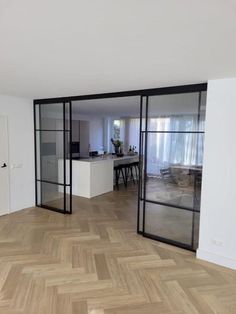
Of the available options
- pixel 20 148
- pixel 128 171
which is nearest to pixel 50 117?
pixel 20 148

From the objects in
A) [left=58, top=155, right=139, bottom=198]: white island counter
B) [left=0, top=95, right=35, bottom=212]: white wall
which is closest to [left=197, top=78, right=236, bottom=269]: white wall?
[left=58, top=155, right=139, bottom=198]: white island counter

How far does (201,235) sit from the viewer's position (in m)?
3.35

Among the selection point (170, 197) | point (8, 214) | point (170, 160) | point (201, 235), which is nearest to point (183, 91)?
point (170, 160)

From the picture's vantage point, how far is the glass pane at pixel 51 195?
18.4 feet

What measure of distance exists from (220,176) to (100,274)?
201 centimetres

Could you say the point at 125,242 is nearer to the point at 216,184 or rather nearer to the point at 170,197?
the point at 170,197

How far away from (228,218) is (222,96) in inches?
62.9

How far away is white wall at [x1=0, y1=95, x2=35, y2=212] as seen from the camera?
16.4 feet

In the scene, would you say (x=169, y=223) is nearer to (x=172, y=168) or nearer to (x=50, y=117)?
(x=172, y=168)

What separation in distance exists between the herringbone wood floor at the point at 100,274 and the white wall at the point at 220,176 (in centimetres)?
29

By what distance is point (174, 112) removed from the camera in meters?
3.77

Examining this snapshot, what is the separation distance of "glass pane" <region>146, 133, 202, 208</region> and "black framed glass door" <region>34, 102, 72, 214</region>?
77.1 inches

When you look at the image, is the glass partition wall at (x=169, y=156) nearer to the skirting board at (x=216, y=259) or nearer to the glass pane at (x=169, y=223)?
the glass pane at (x=169, y=223)

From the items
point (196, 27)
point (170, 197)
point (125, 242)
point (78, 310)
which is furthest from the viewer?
point (170, 197)
